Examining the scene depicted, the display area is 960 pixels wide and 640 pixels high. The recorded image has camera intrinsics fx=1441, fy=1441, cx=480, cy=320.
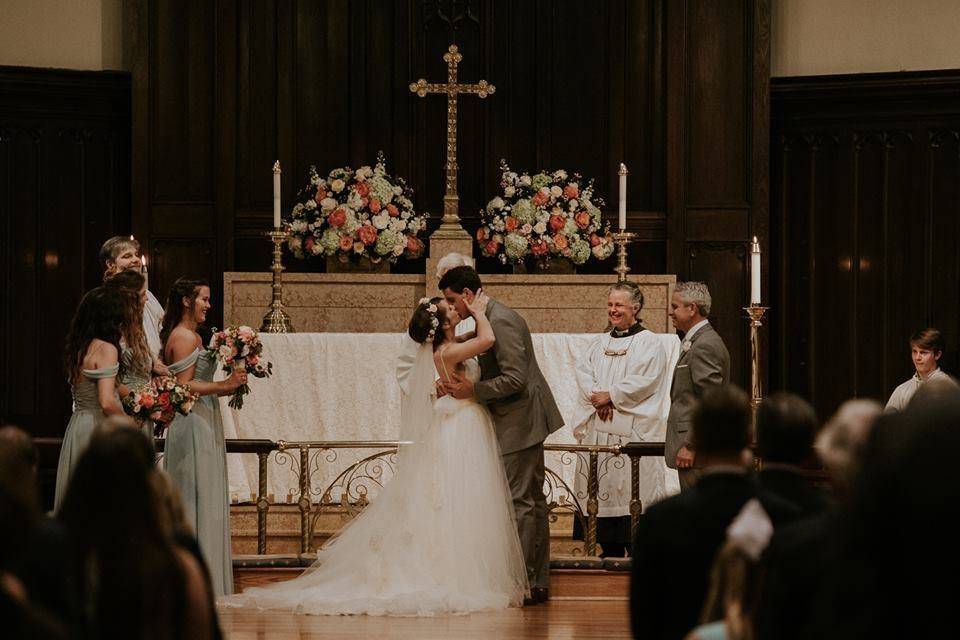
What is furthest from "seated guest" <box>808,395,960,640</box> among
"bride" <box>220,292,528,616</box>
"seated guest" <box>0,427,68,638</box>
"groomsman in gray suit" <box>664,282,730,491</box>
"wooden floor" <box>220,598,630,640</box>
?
"groomsman in gray suit" <box>664,282,730,491</box>

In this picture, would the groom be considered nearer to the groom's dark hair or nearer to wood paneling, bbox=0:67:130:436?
the groom's dark hair

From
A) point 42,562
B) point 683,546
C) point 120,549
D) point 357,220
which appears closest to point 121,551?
point 120,549

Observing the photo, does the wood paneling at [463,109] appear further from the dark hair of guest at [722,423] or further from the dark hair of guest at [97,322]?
the dark hair of guest at [722,423]

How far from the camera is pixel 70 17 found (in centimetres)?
1159

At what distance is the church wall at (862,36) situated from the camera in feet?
37.3

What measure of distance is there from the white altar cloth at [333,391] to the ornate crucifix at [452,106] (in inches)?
53.4

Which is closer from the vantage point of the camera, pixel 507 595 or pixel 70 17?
pixel 507 595

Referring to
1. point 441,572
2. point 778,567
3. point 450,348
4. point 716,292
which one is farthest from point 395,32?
point 778,567

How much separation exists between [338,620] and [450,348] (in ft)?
4.96

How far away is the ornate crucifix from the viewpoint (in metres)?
10.4

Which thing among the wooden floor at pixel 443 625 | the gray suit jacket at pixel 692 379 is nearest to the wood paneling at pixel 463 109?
the gray suit jacket at pixel 692 379

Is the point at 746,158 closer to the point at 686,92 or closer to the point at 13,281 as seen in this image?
the point at 686,92

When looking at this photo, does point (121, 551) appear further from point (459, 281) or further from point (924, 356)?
point (924, 356)

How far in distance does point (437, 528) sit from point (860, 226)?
521 centimetres
